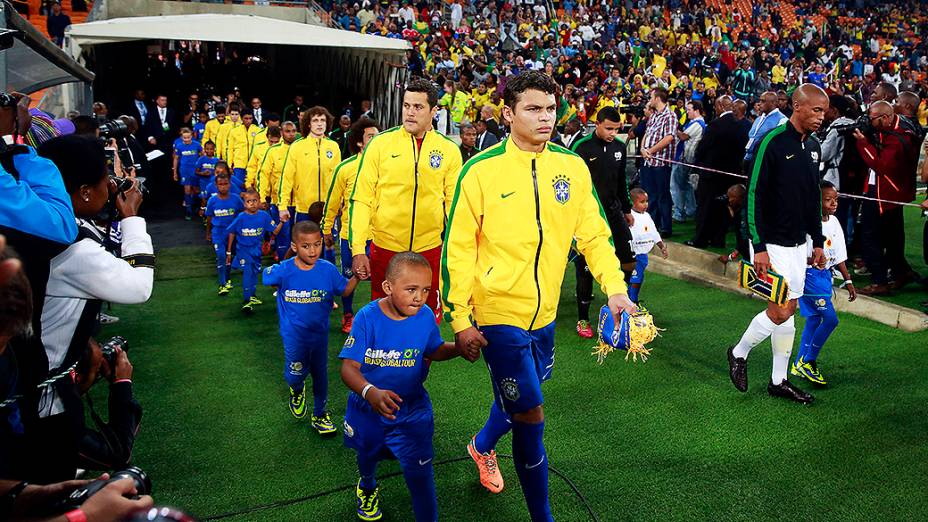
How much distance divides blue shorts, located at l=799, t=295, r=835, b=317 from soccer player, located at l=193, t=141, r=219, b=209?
998cm

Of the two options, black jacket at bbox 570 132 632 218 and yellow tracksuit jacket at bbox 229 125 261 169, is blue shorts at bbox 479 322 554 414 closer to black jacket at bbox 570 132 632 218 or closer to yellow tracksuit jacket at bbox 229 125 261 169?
black jacket at bbox 570 132 632 218

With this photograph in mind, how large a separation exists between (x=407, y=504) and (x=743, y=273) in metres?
2.89

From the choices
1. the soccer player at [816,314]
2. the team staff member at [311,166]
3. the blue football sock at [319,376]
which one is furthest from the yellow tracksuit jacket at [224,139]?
the soccer player at [816,314]

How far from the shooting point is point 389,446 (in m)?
3.64

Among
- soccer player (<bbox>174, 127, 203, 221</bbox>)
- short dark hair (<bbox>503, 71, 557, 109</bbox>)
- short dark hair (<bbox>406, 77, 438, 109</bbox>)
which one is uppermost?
short dark hair (<bbox>503, 71, 557, 109</bbox>)

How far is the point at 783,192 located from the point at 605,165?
2.01 meters

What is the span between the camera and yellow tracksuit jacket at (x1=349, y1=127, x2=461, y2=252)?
18.3ft

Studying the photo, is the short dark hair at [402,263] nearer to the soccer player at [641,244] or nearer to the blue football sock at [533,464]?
the blue football sock at [533,464]

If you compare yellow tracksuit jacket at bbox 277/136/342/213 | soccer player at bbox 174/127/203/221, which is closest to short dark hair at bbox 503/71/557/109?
yellow tracksuit jacket at bbox 277/136/342/213

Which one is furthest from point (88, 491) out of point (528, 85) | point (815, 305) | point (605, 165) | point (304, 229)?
point (605, 165)

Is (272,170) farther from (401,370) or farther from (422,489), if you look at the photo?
(422,489)

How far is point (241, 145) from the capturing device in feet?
43.0

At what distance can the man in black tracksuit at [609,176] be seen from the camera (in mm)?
6992

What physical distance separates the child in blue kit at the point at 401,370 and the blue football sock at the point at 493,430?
0.60m
